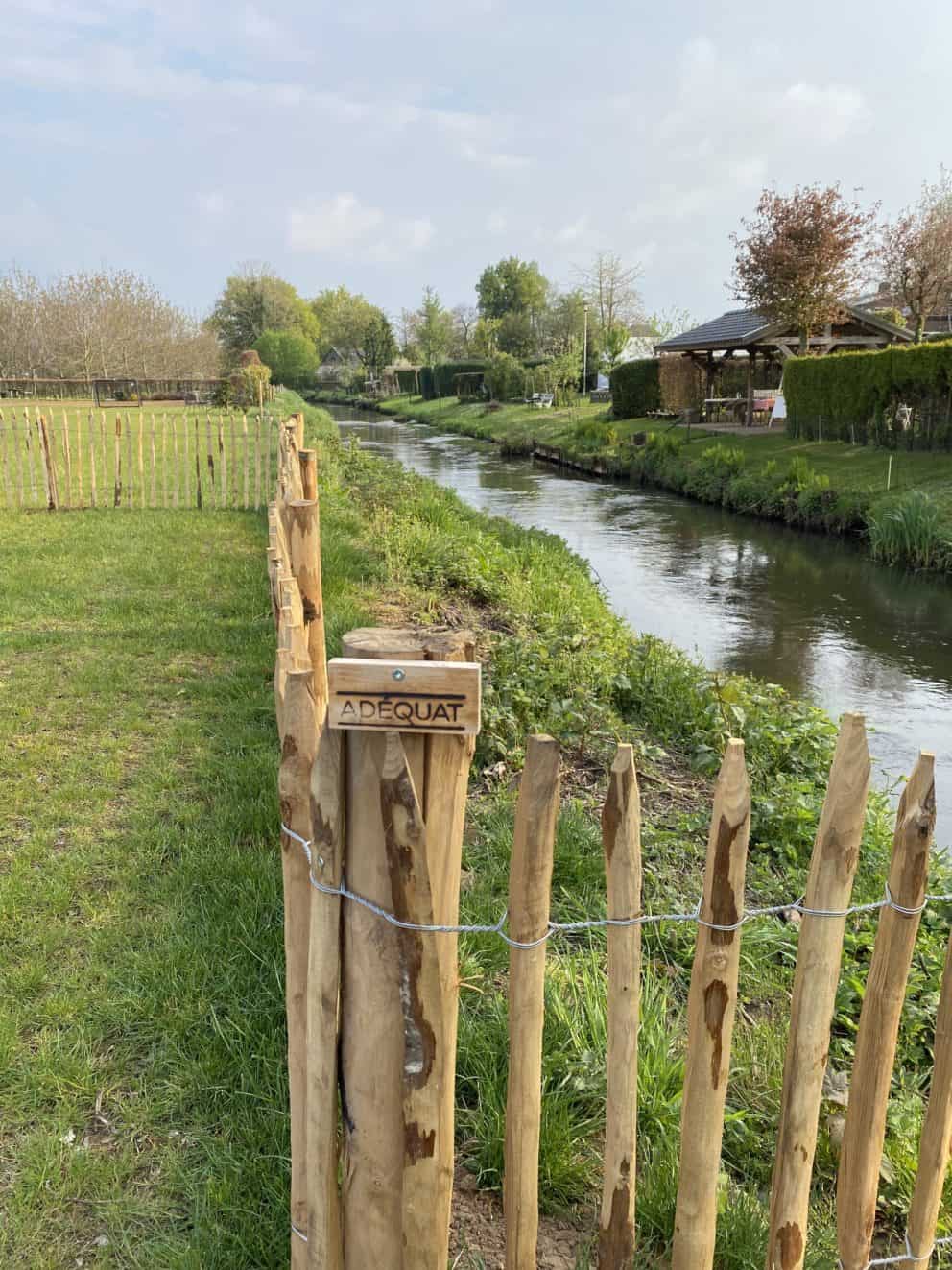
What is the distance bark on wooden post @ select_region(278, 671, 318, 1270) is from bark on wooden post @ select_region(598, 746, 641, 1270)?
1.81 feet

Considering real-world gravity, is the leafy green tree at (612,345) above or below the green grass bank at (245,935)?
above

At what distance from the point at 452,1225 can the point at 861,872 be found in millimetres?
2669

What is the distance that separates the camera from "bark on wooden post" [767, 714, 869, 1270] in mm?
1609

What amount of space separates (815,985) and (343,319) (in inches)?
3705

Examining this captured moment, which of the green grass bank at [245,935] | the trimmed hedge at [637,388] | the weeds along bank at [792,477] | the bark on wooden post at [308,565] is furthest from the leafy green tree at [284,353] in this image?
the bark on wooden post at [308,565]

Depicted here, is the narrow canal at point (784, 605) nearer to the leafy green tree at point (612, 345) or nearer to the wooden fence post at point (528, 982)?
the wooden fence post at point (528, 982)

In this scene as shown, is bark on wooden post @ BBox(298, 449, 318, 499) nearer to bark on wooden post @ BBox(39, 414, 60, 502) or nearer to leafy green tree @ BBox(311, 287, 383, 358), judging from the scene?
bark on wooden post @ BBox(39, 414, 60, 502)

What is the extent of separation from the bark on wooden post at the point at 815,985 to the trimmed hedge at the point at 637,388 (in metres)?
31.7

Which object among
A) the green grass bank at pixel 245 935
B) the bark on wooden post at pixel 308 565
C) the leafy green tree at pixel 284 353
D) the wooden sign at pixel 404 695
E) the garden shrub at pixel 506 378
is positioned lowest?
the green grass bank at pixel 245 935

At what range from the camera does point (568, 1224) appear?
2170 mm

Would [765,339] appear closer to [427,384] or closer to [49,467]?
[49,467]

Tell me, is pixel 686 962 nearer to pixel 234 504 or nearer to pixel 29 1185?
pixel 29 1185

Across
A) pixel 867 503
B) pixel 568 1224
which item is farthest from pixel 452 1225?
pixel 867 503

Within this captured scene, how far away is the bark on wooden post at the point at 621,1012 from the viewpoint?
64.0 inches
